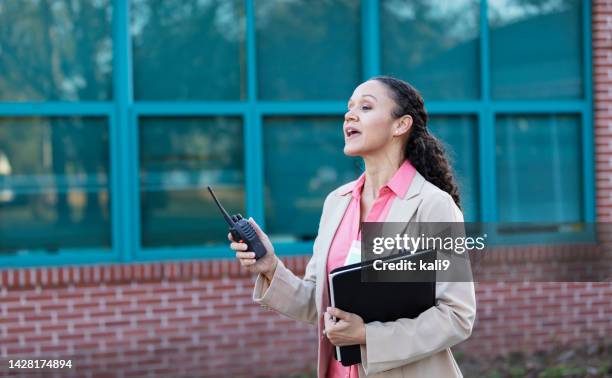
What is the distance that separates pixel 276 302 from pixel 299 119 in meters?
3.08

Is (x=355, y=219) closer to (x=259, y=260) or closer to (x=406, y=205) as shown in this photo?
(x=406, y=205)

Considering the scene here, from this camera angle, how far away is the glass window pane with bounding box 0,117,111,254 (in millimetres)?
5207

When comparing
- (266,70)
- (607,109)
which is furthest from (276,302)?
(607,109)

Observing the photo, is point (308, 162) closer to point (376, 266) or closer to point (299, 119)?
point (299, 119)

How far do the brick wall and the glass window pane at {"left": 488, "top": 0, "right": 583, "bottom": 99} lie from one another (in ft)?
4.36

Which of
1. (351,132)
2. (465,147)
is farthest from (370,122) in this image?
(465,147)

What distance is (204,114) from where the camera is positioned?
18.0 feet

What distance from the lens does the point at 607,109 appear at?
608 centimetres

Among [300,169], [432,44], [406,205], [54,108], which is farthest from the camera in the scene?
[432,44]

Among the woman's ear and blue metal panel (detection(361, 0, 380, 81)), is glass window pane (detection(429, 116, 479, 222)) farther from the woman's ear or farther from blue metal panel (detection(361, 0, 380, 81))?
the woman's ear

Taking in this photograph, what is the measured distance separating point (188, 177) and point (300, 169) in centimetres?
85

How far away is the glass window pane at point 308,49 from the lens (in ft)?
18.4

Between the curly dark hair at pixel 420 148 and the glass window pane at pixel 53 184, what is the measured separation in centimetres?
316

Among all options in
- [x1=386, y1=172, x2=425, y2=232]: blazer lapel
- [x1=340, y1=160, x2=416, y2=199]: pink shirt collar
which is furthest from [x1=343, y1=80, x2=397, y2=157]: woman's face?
[x1=386, y1=172, x2=425, y2=232]: blazer lapel
